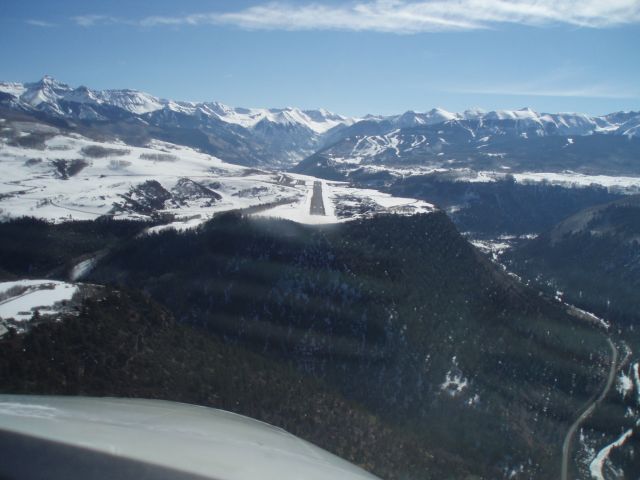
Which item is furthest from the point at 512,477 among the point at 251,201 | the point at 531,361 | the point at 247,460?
the point at 251,201

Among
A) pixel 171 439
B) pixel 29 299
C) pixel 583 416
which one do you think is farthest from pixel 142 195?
pixel 171 439

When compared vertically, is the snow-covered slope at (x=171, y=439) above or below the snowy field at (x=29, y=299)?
above

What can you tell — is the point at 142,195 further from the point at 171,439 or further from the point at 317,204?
the point at 171,439

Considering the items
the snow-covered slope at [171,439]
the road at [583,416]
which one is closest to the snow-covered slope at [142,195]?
the road at [583,416]

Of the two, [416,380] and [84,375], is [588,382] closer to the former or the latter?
[416,380]

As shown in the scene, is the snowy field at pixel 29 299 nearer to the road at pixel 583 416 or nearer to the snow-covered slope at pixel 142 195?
the road at pixel 583 416

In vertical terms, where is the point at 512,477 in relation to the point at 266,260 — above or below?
below
